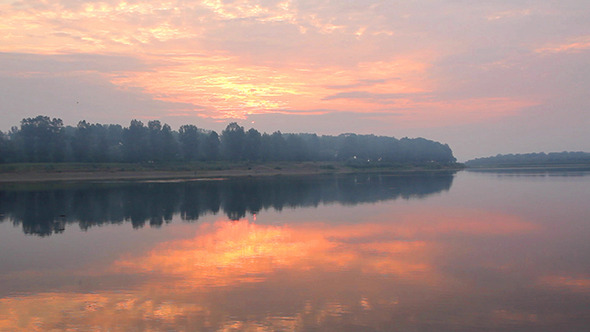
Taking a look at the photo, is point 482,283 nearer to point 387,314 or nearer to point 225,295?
point 387,314

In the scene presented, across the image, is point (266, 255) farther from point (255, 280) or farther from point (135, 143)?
Result: point (135, 143)

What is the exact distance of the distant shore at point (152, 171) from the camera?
76062mm

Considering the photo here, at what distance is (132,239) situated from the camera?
75.0ft

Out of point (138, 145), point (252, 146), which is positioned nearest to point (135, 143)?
point (138, 145)

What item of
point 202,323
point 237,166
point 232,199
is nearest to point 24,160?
point 237,166

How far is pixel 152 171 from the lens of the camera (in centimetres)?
9450

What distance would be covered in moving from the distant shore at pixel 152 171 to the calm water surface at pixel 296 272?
52076mm

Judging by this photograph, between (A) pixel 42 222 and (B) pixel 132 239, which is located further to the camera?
(A) pixel 42 222

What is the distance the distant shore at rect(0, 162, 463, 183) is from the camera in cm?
7606

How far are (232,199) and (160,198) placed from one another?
7264 millimetres

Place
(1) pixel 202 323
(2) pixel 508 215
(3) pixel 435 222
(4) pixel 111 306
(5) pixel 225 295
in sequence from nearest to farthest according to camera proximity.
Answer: (1) pixel 202 323 < (4) pixel 111 306 < (5) pixel 225 295 < (3) pixel 435 222 < (2) pixel 508 215

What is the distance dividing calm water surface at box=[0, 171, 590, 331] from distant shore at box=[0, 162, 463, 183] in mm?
52076

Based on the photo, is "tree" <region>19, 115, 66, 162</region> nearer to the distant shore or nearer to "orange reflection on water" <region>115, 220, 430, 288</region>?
the distant shore

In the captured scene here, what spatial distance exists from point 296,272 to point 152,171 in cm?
8454
